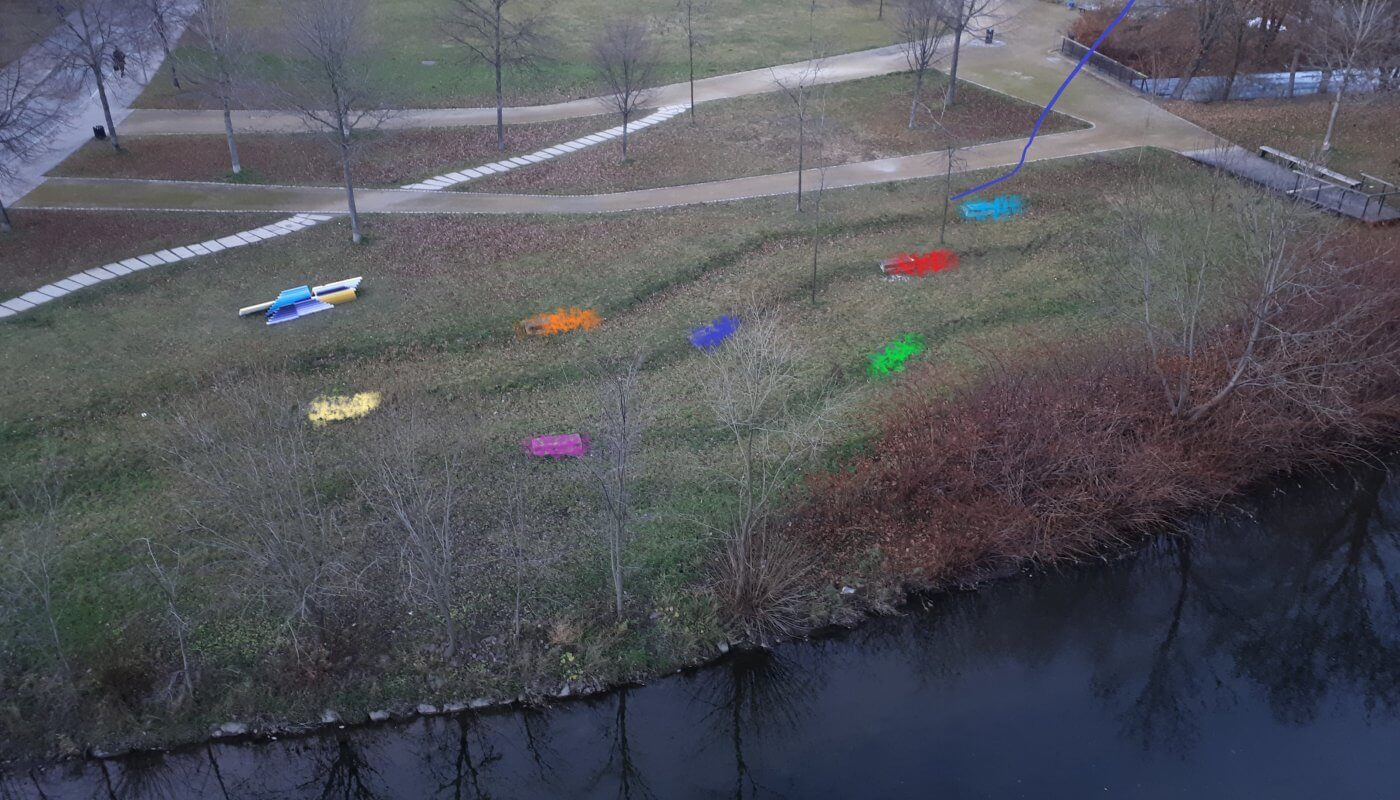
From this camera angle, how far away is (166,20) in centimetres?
4516

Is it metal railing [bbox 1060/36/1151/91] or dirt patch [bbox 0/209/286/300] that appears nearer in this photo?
dirt patch [bbox 0/209/286/300]

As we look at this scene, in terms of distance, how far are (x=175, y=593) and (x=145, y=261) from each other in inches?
579

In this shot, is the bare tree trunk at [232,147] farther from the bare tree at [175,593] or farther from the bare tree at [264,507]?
the bare tree at [175,593]

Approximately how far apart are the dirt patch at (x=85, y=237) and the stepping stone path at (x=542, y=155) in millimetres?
5462

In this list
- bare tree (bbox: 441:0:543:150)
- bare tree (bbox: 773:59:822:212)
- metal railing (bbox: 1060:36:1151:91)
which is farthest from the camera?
bare tree (bbox: 441:0:543:150)

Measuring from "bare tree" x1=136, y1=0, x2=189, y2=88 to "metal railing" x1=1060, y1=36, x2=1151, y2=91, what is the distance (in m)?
37.8

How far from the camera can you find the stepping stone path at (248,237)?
31.2 metres

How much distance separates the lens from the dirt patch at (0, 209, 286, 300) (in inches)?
1272

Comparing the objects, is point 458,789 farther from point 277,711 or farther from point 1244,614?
point 1244,614

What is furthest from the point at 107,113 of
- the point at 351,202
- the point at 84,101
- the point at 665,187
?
the point at 665,187

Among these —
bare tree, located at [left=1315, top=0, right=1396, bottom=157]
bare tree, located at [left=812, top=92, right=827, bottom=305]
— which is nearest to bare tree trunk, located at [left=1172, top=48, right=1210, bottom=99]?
bare tree, located at [left=1315, top=0, right=1396, bottom=157]

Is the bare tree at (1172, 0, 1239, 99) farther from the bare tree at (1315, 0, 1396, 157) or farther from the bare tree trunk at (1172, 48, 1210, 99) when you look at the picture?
the bare tree at (1315, 0, 1396, 157)

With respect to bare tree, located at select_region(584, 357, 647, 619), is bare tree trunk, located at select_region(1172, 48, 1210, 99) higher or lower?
higher

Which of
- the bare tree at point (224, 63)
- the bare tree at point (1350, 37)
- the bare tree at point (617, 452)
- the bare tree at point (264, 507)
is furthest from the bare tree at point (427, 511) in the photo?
the bare tree at point (1350, 37)
